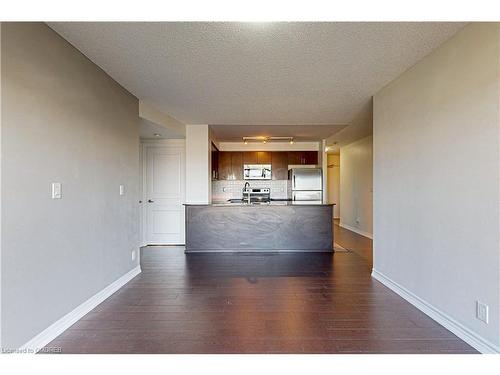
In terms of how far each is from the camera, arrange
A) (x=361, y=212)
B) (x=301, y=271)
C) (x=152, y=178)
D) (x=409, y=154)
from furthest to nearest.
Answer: (x=361, y=212)
(x=152, y=178)
(x=301, y=271)
(x=409, y=154)


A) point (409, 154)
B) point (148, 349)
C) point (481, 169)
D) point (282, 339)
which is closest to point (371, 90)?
point (409, 154)

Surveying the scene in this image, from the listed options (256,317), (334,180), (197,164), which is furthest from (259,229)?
(334,180)

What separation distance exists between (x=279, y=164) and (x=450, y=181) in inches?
210

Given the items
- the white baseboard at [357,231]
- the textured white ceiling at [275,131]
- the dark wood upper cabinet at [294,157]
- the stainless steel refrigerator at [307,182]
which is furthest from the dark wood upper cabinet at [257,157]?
the white baseboard at [357,231]

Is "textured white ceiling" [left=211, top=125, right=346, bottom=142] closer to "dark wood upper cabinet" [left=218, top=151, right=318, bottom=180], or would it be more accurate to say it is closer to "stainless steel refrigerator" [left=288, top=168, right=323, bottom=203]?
"dark wood upper cabinet" [left=218, top=151, right=318, bottom=180]

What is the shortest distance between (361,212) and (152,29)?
642cm

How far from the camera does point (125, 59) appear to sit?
8.80ft

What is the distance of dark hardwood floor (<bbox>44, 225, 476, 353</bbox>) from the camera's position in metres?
2.11

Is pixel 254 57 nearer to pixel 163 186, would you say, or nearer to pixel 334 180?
pixel 163 186

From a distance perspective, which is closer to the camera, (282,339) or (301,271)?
(282,339)

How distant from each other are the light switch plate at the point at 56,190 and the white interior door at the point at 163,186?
3.58m

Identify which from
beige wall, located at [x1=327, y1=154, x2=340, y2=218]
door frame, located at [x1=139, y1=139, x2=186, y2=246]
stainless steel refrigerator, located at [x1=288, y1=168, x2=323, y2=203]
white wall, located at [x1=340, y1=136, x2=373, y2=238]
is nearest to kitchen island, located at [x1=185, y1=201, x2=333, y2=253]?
door frame, located at [x1=139, y1=139, x2=186, y2=246]
